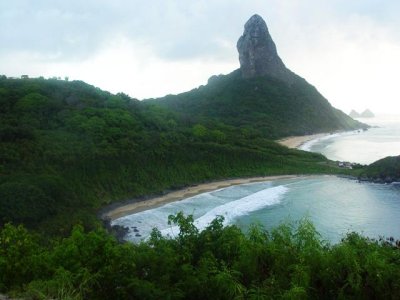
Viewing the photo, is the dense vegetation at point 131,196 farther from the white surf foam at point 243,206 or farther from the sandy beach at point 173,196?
the white surf foam at point 243,206

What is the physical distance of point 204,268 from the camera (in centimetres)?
1280

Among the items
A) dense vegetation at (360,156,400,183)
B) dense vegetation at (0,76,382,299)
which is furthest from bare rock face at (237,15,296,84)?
dense vegetation at (360,156,400,183)

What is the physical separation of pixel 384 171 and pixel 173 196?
33.7m

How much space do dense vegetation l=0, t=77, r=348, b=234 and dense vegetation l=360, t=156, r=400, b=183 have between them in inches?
335

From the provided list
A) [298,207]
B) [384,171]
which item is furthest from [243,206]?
[384,171]

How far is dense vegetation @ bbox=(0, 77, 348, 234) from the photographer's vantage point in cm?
4078

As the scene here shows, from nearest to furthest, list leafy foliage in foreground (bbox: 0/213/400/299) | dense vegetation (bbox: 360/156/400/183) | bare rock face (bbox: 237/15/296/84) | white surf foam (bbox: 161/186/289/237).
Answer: leafy foliage in foreground (bbox: 0/213/400/299), white surf foam (bbox: 161/186/289/237), dense vegetation (bbox: 360/156/400/183), bare rock face (bbox: 237/15/296/84)

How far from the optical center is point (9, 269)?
1456 cm

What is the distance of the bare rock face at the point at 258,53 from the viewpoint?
16775 cm

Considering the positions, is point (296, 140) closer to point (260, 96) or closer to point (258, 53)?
point (260, 96)

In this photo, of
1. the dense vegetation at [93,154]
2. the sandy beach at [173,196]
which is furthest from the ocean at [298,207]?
the dense vegetation at [93,154]

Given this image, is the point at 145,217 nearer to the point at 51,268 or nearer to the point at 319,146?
the point at 51,268

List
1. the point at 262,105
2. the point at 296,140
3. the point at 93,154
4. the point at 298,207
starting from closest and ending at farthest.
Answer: the point at 298,207, the point at 93,154, the point at 296,140, the point at 262,105

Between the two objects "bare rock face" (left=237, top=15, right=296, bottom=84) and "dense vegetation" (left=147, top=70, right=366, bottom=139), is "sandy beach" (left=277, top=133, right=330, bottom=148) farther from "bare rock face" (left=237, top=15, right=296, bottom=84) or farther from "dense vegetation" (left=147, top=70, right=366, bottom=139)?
"bare rock face" (left=237, top=15, right=296, bottom=84)
